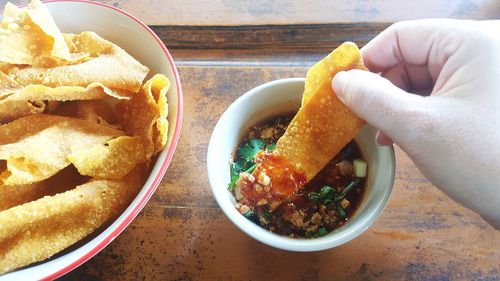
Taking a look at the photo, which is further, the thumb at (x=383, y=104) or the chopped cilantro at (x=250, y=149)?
the chopped cilantro at (x=250, y=149)

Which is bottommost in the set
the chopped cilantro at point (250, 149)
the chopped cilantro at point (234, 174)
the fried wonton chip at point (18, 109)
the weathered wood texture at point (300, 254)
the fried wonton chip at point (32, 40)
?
the weathered wood texture at point (300, 254)

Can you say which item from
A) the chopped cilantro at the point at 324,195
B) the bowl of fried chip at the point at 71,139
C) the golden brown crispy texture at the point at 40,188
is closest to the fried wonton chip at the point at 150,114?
the bowl of fried chip at the point at 71,139

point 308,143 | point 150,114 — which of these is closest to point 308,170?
point 308,143

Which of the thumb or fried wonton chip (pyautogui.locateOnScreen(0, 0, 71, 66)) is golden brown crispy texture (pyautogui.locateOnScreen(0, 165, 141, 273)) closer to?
fried wonton chip (pyautogui.locateOnScreen(0, 0, 71, 66))

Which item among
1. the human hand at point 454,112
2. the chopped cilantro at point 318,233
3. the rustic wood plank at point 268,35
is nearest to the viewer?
the human hand at point 454,112

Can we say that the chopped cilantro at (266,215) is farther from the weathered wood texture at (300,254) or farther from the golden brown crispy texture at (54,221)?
the golden brown crispy texture at (54,221)

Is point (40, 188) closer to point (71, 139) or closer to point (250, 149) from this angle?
point (71, 139)
